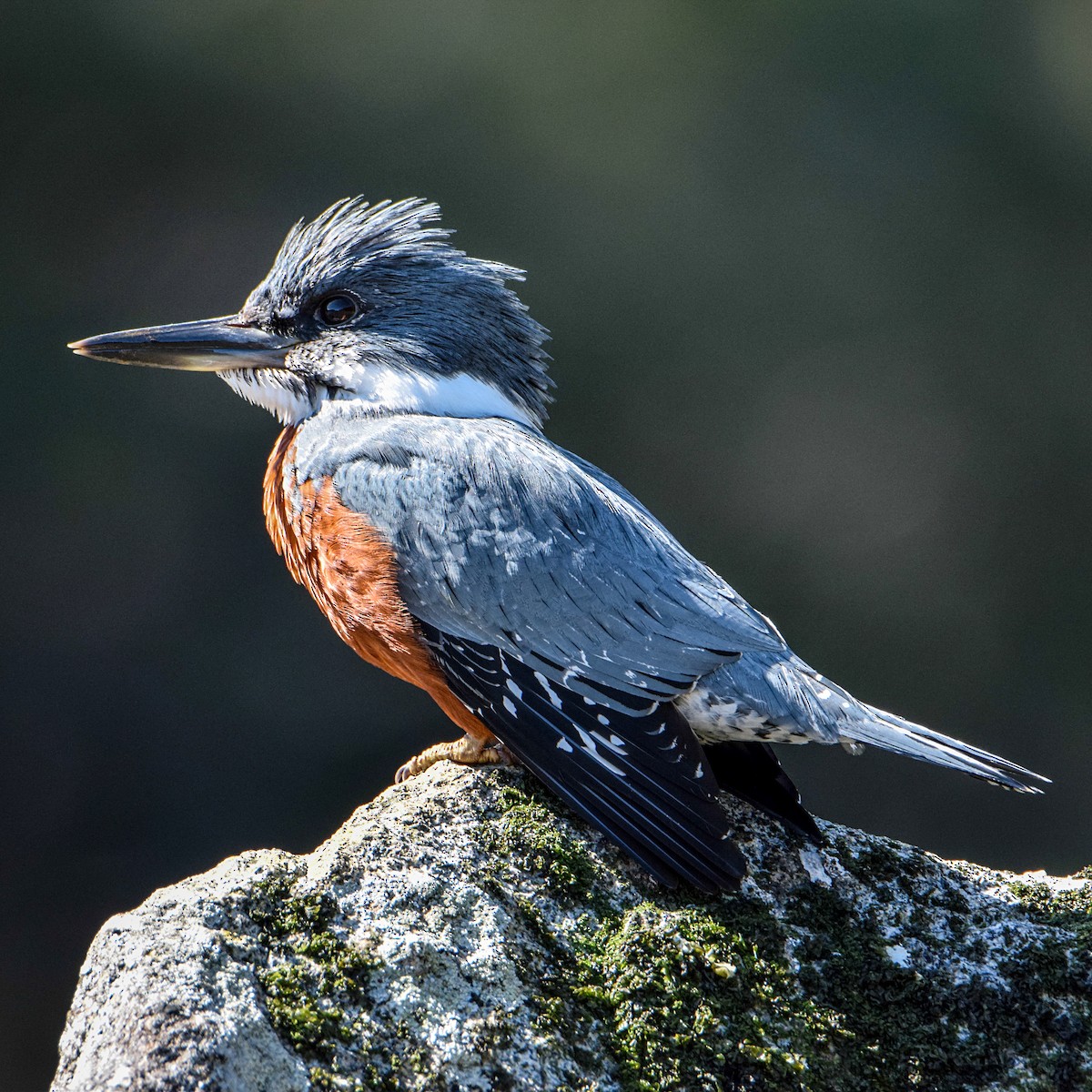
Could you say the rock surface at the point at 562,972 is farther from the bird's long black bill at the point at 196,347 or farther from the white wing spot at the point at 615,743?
the bird's long black bill at the point at 196,347

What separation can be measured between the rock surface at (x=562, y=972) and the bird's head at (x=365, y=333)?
1.21 metres

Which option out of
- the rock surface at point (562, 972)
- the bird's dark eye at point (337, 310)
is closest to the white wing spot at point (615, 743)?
the rock surface at point (562, 972)

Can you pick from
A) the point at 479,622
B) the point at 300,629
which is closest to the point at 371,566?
the point at 479,622

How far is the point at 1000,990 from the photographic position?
195cm

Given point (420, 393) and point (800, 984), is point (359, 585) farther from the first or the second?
point (800, 984)

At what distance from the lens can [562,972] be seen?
1885 mm

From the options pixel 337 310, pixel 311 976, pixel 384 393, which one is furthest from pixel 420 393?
pixel 311 976

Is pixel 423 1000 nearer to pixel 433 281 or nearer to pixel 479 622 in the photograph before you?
pixel 479 622

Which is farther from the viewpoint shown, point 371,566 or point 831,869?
point 371,566

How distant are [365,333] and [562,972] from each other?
1731 mm

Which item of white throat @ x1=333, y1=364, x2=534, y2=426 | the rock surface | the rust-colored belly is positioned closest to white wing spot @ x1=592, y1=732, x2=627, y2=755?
the rock surface

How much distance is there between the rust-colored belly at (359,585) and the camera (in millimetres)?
2545

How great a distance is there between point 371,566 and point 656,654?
2.10 feet

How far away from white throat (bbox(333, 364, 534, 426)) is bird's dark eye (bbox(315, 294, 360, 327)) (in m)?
0.17
